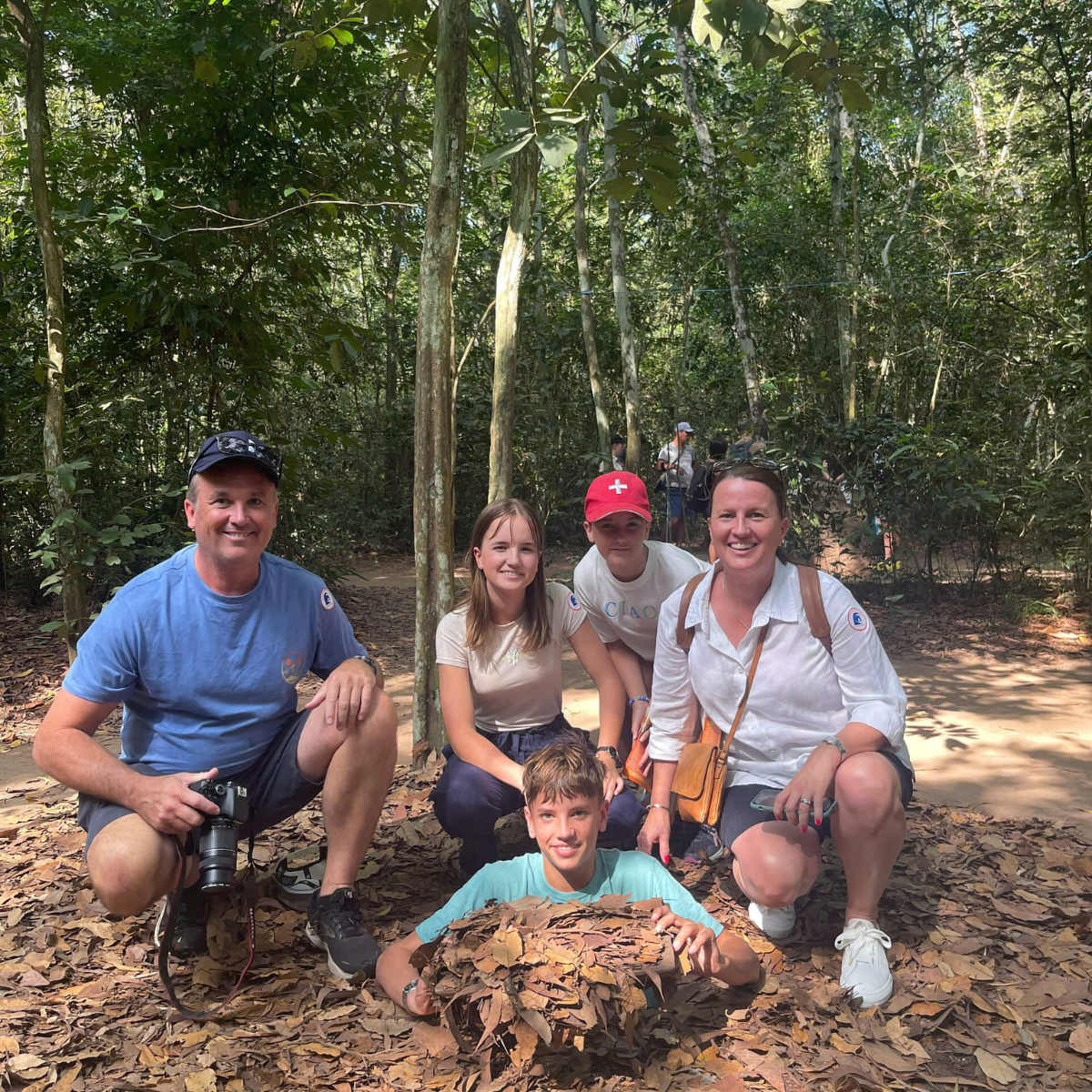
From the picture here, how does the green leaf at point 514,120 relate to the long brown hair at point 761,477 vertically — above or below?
above

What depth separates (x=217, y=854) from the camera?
249 cm

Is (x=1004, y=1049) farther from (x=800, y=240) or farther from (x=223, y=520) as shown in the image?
(x=800, y=240)

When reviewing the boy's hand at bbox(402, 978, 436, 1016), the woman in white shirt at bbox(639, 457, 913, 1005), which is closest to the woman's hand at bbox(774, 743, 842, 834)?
A: the woman in white shirt at bbox(639, 457, 913, 1005)

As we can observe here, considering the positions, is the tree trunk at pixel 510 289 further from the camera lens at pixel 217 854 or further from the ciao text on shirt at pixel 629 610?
the camera lens at pixel 217 854

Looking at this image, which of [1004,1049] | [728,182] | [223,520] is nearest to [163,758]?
[223,520]

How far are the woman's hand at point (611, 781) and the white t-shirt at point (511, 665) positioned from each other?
33cm

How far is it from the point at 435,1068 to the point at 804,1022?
96cm

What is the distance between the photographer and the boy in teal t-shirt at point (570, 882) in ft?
7.74

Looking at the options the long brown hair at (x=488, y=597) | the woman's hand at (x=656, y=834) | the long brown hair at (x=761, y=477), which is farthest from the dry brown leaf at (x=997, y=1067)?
the long brown hair at (x=488, y=597)

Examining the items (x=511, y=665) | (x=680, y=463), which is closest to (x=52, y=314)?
(x=511, y=665)

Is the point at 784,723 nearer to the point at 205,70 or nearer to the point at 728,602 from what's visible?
the point at 728,602

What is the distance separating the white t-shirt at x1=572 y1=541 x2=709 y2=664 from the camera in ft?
12.4

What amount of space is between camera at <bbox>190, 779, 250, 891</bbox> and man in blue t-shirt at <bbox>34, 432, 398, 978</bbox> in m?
0.04

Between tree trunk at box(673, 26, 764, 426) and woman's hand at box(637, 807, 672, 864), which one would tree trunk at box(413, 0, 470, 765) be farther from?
tree trunk at box(673, 26, 764, 426)
